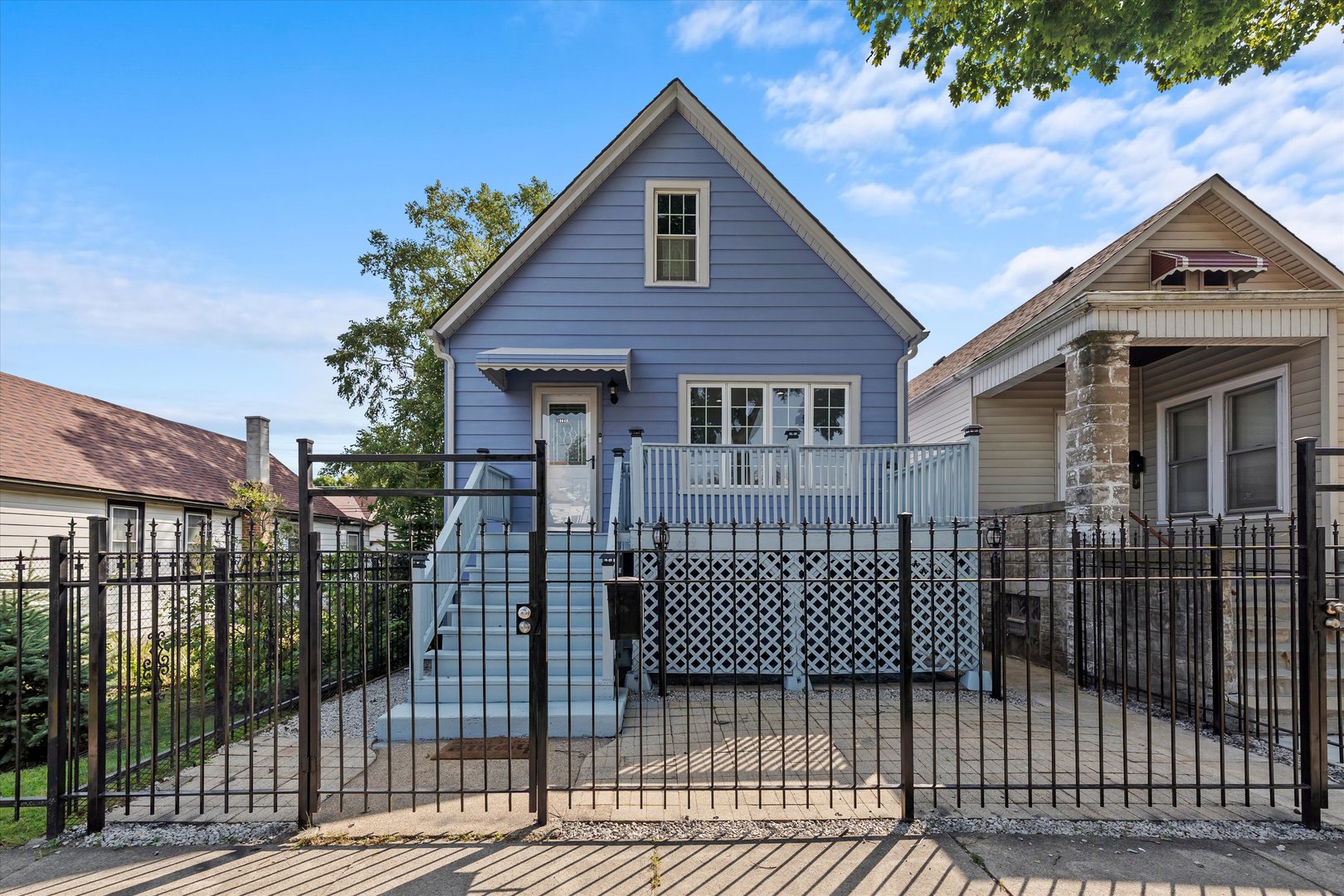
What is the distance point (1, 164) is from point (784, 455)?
1461 cm

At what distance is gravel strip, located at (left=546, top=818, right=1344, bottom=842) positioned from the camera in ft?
13.0

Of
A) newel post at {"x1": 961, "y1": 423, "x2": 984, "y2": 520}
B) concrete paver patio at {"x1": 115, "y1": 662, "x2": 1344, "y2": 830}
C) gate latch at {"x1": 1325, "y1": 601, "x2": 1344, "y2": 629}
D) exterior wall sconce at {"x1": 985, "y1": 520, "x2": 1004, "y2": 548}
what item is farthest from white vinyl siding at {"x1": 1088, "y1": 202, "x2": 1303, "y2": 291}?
gate latch at {"x1": 1325, "y1": 601, "x2": 1344, "y2": 629}

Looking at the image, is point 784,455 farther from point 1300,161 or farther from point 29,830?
point 1300,161

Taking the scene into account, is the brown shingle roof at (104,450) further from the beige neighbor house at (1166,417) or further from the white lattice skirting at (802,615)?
the beige neighbor house at (1166,417)

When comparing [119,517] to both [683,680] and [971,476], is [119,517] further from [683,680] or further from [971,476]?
[971,476]

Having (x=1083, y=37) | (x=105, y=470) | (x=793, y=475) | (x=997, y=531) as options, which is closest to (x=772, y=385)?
(x=793, y=475)

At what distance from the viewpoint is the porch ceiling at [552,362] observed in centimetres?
885

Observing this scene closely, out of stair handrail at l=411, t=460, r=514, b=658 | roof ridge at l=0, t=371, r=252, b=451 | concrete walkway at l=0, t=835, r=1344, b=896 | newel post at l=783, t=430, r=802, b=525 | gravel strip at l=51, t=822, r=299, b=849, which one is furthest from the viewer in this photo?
roof ridge at l=0, t=371, r=252, b=451

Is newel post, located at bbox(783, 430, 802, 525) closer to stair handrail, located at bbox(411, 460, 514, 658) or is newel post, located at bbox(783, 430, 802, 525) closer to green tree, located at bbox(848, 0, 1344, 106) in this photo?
stair handrail, located at bbox(411, 460, 514, 658)

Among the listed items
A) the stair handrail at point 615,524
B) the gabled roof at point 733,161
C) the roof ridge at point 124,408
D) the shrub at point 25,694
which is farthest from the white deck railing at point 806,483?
the roof ridge at point 124,408

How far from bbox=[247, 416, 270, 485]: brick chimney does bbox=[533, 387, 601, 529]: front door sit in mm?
12495

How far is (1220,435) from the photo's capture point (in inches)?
366

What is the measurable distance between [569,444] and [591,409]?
0.61 metres

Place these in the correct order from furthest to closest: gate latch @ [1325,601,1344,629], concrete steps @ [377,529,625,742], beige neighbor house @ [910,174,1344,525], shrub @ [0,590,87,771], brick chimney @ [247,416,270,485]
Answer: brick chimney @ [247,416,270,485], beige neighbor house @ [910,174,1344,525], concrete steps @ [377,529,625,742], shrub @ [0,590,87,771], gate latch @ [1325,601,1344,629]
